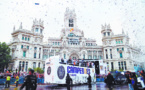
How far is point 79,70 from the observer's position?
2172 cm

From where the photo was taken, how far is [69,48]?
60.0 m

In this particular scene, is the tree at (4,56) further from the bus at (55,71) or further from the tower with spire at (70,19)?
the tower with spire at (70,19)

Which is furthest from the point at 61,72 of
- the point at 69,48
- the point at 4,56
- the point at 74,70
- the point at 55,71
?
the point at 69,48

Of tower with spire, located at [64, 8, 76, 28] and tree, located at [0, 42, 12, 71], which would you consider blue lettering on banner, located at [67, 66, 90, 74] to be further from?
tower with spire, located at [64, 8, 76, 28]

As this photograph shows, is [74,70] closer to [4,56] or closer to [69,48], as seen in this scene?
[4,56]

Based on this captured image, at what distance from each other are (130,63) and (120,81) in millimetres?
39992

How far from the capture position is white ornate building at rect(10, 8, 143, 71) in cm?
5172

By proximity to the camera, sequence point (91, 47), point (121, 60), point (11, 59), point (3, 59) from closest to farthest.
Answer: point (3, 59) < point (11, 59) < point (121, 60) < point (91, 47)

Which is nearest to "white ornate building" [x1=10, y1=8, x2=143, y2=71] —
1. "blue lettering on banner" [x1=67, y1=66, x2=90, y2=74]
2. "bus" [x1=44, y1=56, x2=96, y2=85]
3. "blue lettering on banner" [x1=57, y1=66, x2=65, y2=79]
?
"blue lettering on banner" [x1=67, y1=66, x2=90, y2=74]

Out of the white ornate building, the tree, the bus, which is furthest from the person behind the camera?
the white ornate building

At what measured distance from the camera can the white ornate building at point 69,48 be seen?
170ft

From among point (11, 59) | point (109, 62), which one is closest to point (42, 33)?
point (11, 59)

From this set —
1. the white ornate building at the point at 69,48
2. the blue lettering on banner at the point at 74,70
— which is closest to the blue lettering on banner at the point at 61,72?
the blue lettering on banner at the point at 74,70

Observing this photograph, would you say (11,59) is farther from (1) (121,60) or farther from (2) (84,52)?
(1) (121,60)
